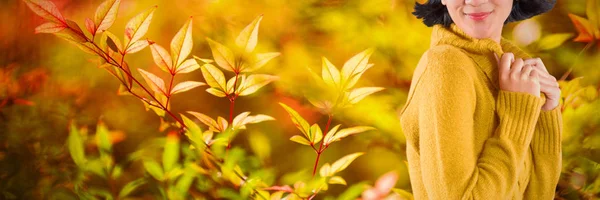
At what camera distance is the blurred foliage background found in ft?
3.35

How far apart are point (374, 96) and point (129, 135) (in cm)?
45

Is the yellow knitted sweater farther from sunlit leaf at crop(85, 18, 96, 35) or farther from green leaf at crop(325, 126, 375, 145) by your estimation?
sunlit leaf at crop(85, 18, 96, 35)

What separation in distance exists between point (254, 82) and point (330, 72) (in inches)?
5.2

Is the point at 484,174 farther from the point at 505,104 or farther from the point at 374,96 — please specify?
the point at 374,96

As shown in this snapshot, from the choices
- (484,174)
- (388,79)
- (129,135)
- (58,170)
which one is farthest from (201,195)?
(484,174)

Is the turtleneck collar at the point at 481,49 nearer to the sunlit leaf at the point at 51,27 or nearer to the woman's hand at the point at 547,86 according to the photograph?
the woman's hand at the point at 547,86

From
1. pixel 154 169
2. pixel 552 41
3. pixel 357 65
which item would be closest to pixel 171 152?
pixel 154 169

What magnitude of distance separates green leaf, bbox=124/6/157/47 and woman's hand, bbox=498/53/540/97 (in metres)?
0.60

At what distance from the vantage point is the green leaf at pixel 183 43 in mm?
1050

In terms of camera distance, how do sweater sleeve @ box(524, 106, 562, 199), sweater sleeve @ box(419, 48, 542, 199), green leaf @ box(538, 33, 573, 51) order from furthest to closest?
green leaf @ box(538, 33, 573, 51) → sweater sleeve @ box(524, 106, 562, 199) → sweater sleeve @ box(419, 48, 542, 199)

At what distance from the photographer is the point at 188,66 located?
3.46 feet

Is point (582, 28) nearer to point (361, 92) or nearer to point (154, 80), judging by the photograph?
point (361, 92)

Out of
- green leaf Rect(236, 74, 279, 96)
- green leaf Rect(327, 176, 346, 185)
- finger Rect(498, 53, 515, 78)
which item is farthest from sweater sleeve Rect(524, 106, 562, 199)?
green leaf Rect(236, 74, 279, 96)

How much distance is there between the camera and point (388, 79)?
3.38ft
